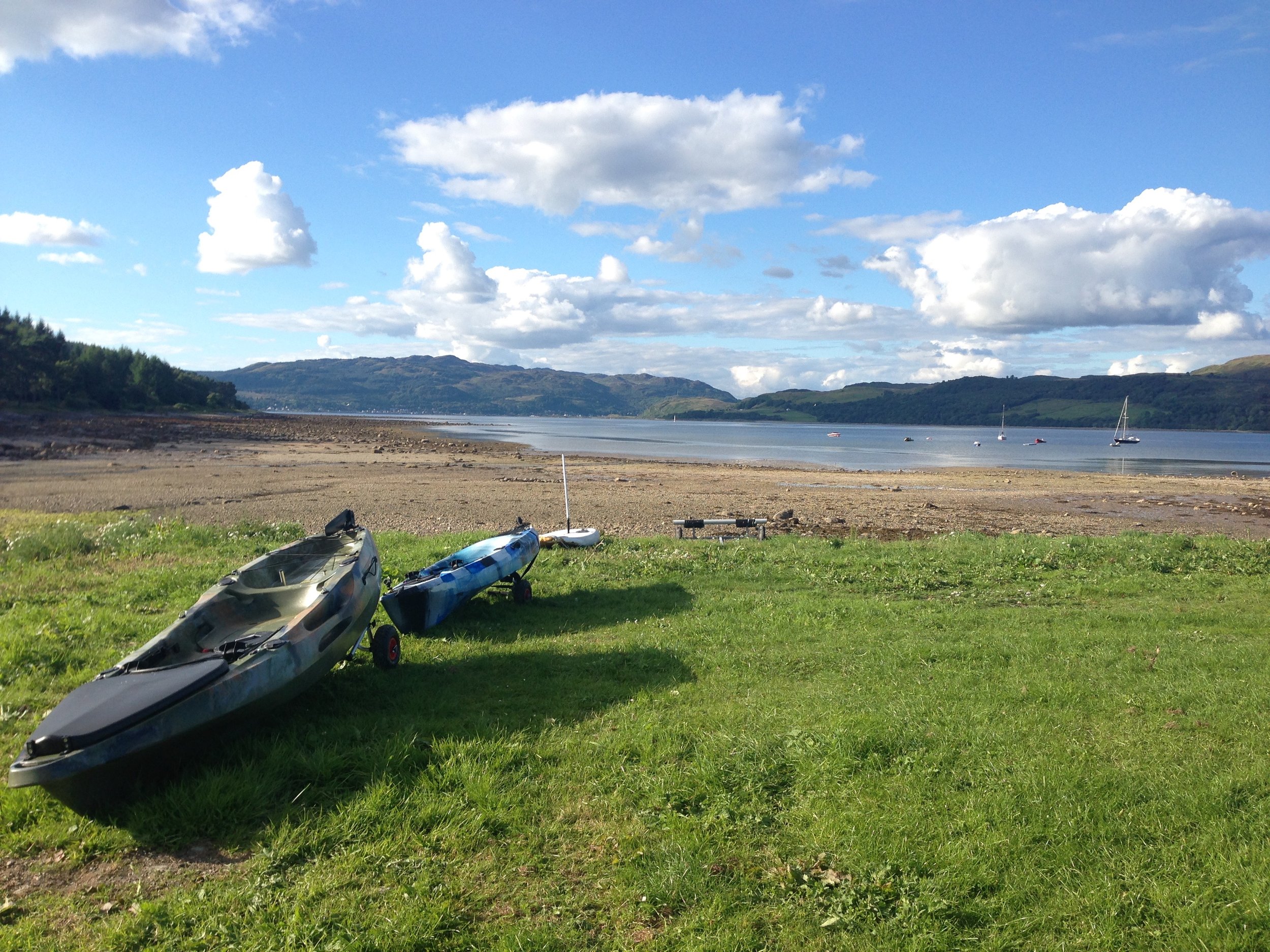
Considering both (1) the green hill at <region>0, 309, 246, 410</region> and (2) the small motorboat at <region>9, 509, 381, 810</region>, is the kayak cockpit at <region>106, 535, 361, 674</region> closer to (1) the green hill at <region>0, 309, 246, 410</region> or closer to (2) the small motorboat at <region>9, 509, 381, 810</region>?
(2) the small motorboat at <region>9, 509, 381, 810</region>

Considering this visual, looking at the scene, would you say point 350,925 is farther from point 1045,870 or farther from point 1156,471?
point 1156,471

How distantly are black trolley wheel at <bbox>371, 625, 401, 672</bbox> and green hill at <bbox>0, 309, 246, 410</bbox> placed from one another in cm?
10381

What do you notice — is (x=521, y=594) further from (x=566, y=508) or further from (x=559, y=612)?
(x=566, y=508)

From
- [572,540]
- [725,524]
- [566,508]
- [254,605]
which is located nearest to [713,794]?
[254,605]

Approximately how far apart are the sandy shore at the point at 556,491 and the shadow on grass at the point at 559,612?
841 centimetres

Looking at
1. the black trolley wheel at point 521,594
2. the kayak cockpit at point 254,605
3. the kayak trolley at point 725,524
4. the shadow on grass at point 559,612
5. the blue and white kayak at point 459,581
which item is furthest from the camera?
the kayak trolley at point 725,524

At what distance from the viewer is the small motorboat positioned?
5438mm

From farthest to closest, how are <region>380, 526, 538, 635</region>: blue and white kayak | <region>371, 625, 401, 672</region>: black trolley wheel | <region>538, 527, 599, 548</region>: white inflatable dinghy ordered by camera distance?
<region>538, 527, 599, 548</region>: white inflatable dinghy → <region>380, 526, 538, 635</region>: blue and white kayak → <region>371, 625, 401, 672</region>: black trolley wheel

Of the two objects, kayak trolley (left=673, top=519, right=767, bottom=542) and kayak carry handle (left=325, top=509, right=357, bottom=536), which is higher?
kayak carry handle (left=325, top=509, right=357, bottom=536)

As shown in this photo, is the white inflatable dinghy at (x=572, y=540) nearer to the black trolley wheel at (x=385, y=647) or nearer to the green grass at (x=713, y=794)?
the green grass at (x=713, y=794)

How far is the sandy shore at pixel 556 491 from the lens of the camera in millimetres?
25734

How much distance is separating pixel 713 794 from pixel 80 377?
400 feet

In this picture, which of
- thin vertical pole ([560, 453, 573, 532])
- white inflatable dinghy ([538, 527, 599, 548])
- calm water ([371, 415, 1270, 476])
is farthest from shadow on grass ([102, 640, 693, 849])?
calm water ([371, 415, 1270, 476])

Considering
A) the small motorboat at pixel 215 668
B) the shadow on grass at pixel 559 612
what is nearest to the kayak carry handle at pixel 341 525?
the small motorboat at pixel 215 668
